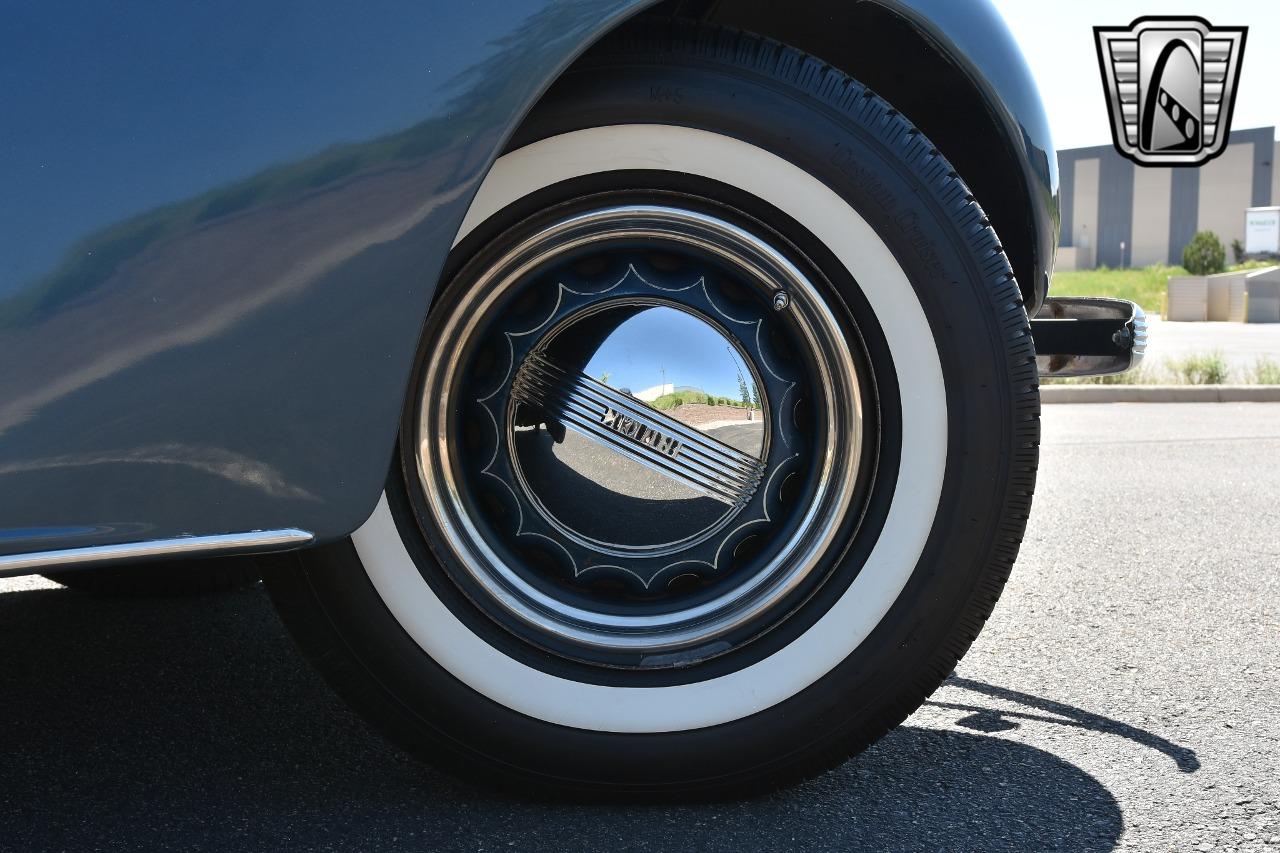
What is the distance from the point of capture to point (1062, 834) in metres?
1.43

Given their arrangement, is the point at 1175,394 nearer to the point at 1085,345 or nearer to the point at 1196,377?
the point at 1196,377

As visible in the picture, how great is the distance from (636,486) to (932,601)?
41 centimetres

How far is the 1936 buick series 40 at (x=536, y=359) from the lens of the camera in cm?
121

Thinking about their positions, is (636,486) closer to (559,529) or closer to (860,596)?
(559,529)

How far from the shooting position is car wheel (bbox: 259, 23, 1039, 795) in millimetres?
1466

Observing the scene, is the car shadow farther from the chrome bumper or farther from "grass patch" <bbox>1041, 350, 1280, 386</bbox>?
"grass patch" <bbox>1041, 350, 1280, 386</bbox>

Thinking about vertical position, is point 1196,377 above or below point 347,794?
above

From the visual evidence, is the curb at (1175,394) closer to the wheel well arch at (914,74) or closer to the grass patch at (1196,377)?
the grass patch at (1196,377)

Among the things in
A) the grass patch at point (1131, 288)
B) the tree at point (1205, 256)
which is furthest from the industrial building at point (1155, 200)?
the tree at point (1205, 256)

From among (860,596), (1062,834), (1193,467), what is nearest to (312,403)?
(860,596)

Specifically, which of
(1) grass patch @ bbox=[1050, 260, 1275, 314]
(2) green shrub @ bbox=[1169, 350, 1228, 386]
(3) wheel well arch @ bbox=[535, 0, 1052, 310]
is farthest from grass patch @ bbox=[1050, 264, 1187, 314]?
(3) wheel well arch @ bbox=[535, 0, 1052, 310]

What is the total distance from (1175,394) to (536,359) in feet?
27.3

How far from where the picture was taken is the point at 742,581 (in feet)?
5.07

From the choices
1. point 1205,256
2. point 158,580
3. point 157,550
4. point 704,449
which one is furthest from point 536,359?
point 1205,256
